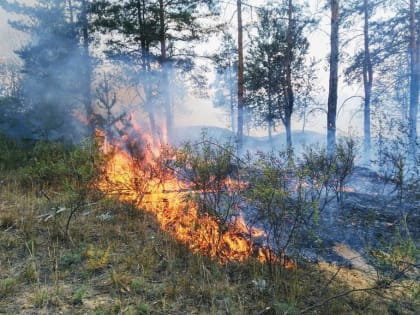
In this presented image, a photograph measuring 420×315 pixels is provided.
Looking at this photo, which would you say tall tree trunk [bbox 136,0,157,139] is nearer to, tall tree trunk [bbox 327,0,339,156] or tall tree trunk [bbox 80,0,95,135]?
tall tree trunk [bbox 80,0,95,135]

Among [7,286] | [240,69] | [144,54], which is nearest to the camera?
[7,286]

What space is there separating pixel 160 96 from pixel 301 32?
8602mm

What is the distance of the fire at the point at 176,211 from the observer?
4.06m

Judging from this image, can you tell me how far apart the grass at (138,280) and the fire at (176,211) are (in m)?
0.23

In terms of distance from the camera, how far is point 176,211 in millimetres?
5625

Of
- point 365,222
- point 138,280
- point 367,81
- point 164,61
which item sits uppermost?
point 164,61

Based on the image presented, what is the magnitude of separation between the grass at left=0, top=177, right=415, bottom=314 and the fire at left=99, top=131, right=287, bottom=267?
23 cm

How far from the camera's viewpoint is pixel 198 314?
2.88 metres

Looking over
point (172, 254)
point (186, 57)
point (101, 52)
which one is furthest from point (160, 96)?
point (172, 254)

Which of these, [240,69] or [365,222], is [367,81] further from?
[365,222]

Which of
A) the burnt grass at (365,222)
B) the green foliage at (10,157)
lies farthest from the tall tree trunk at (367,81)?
the green foliage at (10,157)

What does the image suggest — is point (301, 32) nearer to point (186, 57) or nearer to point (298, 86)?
point (298, 86)

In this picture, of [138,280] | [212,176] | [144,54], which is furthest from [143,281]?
[144,54]

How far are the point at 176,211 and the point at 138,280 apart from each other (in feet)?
7.66
